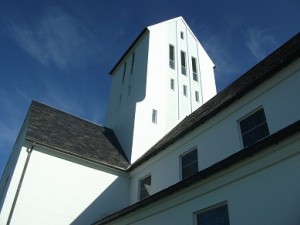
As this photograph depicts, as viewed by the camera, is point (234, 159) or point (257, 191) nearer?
point (257, 191)

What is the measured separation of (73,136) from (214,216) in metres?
12.0

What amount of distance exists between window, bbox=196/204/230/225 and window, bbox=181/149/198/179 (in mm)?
3797

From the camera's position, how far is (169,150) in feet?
47.9

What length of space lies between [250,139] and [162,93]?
1175cm

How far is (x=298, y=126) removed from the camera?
6.68 meters

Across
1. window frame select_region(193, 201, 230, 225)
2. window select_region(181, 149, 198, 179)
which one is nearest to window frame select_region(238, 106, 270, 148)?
window select_region(181, 149, 198, 179)

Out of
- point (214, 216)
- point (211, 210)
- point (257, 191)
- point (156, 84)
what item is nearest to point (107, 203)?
point (211, 210)

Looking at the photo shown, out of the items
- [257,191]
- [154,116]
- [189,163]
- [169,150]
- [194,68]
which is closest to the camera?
[257,191]

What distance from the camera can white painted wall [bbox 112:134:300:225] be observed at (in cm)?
654

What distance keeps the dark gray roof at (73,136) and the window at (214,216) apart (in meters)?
9.04

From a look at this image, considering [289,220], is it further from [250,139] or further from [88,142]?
[88,142]

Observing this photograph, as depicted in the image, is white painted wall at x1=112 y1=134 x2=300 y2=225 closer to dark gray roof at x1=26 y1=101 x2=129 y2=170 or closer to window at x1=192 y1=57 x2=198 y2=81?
dark gray roof at x1=26 y1=101 x2=129 y2=170

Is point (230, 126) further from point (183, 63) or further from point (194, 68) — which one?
point (194, 68)

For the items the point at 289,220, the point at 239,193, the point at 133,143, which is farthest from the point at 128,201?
the point at 289,220
